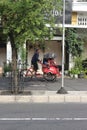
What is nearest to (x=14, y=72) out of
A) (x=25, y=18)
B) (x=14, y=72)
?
(x=14, y=72)

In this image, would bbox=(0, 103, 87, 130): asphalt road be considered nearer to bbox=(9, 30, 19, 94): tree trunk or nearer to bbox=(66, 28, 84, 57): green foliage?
bbox=(9, 30, 19, 94): tree trunk

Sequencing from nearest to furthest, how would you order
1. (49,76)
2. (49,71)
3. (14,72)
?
(14,72), (49,71), (49,76)

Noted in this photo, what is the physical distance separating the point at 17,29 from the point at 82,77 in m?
11.3

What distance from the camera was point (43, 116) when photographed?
1163cm

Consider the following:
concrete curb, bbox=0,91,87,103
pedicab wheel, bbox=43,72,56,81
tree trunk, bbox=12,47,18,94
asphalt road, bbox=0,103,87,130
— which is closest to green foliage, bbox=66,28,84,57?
pedicab wheel, bbox=43,72,56,81

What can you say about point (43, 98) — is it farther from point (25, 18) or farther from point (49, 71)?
point (49, 71)

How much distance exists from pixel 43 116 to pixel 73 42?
51.5 feet

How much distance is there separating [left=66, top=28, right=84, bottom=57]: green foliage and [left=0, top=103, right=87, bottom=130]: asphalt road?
12.7 m

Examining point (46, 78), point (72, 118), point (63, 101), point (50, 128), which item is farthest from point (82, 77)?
point (50, 128)

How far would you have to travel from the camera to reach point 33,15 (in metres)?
14.7

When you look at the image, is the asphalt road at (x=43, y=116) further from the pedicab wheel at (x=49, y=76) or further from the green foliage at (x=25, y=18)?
the pedicab wheel at (x=49, y=76)

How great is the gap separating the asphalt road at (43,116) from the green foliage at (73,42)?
12657mm

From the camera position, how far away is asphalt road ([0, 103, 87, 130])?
10.1 metres

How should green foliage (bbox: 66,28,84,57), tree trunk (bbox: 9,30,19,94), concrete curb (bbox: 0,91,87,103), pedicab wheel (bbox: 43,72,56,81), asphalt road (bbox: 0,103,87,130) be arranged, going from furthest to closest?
green foliage (bbox: 66,28,84,57) < pedicab wheel (bbox: 43,72,56,81) < tree trunk (bbox: 9,30,19,94) < concrete curb (bbox: 0,91,87,103) < asphalt road (bbox: 0,103,87,130)
